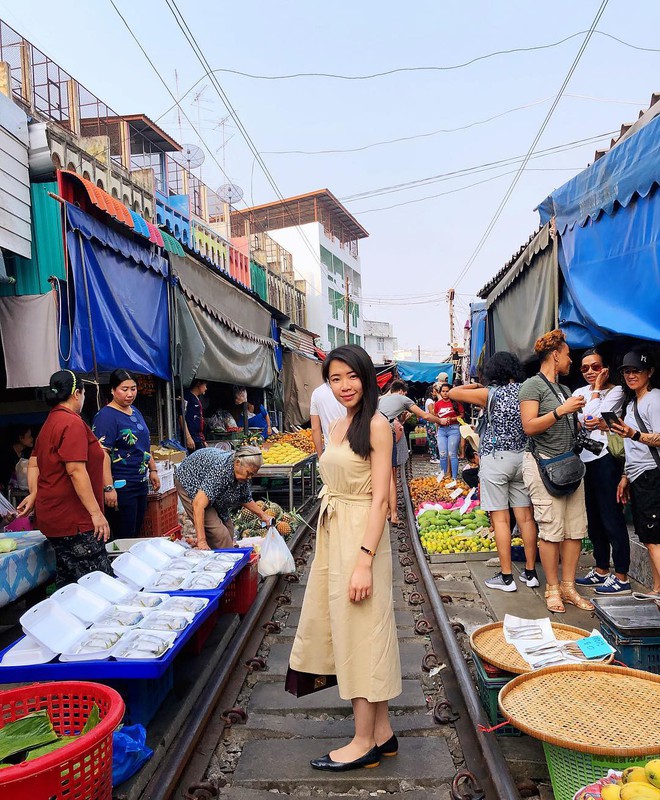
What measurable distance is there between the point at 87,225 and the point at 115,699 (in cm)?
528

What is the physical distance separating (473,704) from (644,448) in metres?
2.31

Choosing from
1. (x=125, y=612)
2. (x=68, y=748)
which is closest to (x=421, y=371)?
(x=125, y=612)

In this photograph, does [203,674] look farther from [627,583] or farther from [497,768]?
[627,583]

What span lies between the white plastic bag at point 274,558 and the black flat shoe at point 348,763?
2404mm

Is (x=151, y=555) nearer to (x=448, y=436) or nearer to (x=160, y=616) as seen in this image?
(x=160, y=616)

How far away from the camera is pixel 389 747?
2.85 metres

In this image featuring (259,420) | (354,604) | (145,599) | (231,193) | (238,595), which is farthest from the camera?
(231,193)

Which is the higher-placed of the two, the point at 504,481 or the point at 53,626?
the point at 504,481

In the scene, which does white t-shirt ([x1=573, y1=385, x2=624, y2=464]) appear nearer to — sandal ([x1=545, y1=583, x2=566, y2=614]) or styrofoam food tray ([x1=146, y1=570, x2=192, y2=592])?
sandal ([x1=545, y1=583, x2=566, y2=614])

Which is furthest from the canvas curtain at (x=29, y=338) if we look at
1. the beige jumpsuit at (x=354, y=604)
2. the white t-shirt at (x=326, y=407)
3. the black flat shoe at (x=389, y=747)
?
the black flat shoe at (x=389, y=747)

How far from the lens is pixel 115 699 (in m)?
2.34

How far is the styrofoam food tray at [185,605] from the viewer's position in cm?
338

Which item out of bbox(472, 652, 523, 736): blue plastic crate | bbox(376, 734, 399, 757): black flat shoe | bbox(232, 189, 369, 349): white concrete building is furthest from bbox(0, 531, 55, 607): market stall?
bbox(232, 189, 369, 349): white concrete building

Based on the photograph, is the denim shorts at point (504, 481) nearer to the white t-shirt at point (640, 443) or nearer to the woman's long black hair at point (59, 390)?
the white t-shirt at point (640, 443)
